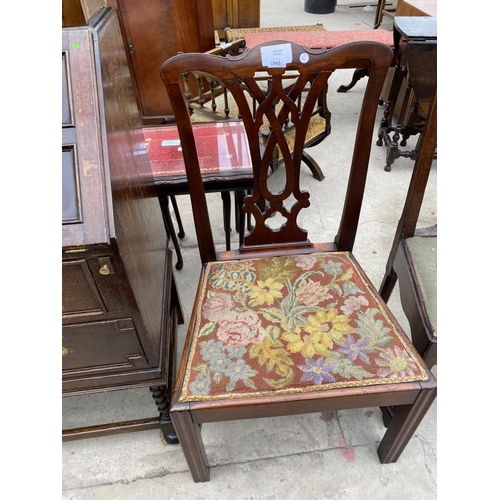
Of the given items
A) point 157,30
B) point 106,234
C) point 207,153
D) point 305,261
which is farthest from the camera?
point 157,30

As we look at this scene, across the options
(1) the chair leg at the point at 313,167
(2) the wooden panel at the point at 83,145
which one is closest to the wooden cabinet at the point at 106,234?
Answer: (2) the wooden panel at the point at 83,145

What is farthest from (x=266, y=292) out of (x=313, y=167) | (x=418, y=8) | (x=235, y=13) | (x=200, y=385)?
(x=235, y=13)

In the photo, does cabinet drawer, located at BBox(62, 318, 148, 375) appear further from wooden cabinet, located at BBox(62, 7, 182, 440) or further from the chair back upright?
the chair back upright

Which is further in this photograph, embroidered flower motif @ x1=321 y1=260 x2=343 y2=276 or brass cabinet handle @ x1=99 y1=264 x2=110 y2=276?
embroidered flower motif @ x1=321 y1=260 x2=343 y2=276

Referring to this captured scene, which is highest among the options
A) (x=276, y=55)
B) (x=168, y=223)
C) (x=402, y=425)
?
(x=276, y=55)

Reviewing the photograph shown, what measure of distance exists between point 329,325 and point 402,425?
0.40 meters

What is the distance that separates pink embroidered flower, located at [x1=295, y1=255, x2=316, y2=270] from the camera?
1245 millimetres

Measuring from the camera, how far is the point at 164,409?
1.26 meters

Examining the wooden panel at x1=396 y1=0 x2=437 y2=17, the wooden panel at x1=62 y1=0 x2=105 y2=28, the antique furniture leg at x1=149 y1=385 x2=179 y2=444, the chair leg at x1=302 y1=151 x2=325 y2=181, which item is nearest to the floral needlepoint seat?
the antique furniture leg at x1=149 y1=385 x2=179 y2=444

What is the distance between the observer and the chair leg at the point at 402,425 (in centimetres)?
97

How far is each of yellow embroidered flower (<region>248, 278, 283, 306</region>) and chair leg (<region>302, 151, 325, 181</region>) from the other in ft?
5.46

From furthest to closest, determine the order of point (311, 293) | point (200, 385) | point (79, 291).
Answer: point (311, 293)
point (200, 385)
point (79, 291)

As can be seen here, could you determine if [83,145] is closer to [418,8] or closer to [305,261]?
[305,261]
